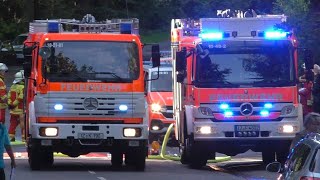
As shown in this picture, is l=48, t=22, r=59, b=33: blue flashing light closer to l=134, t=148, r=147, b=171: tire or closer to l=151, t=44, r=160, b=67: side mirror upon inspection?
l=151, t=44, r=160, b=67: side mirror

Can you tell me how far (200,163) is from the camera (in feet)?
63.9

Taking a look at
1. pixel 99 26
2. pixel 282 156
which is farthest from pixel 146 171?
pixel 99 26

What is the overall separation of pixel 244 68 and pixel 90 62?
3.15m

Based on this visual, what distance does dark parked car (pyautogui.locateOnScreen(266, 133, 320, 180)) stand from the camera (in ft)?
29.8

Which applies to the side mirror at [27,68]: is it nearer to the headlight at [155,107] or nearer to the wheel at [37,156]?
the wheel at [37,156]

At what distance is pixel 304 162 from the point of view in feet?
31.0

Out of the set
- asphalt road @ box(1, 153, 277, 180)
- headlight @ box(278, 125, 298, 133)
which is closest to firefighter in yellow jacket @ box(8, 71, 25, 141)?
asphalt road @ box(1, 153, 277, 180)

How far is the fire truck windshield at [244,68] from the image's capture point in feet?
59.4

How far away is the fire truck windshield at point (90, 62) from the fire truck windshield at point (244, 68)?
1458 mm

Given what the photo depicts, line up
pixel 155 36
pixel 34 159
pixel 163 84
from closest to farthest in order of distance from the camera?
pixel 34 159
pixel 163 84
pixel 155 36

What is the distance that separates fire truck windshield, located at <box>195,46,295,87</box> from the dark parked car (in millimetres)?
7598

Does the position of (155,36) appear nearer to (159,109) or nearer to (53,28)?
(159,109)

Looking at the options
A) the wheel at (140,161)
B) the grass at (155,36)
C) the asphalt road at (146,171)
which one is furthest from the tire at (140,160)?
the grass at (155,36)

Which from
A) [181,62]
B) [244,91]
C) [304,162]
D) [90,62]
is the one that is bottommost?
[244,91]
